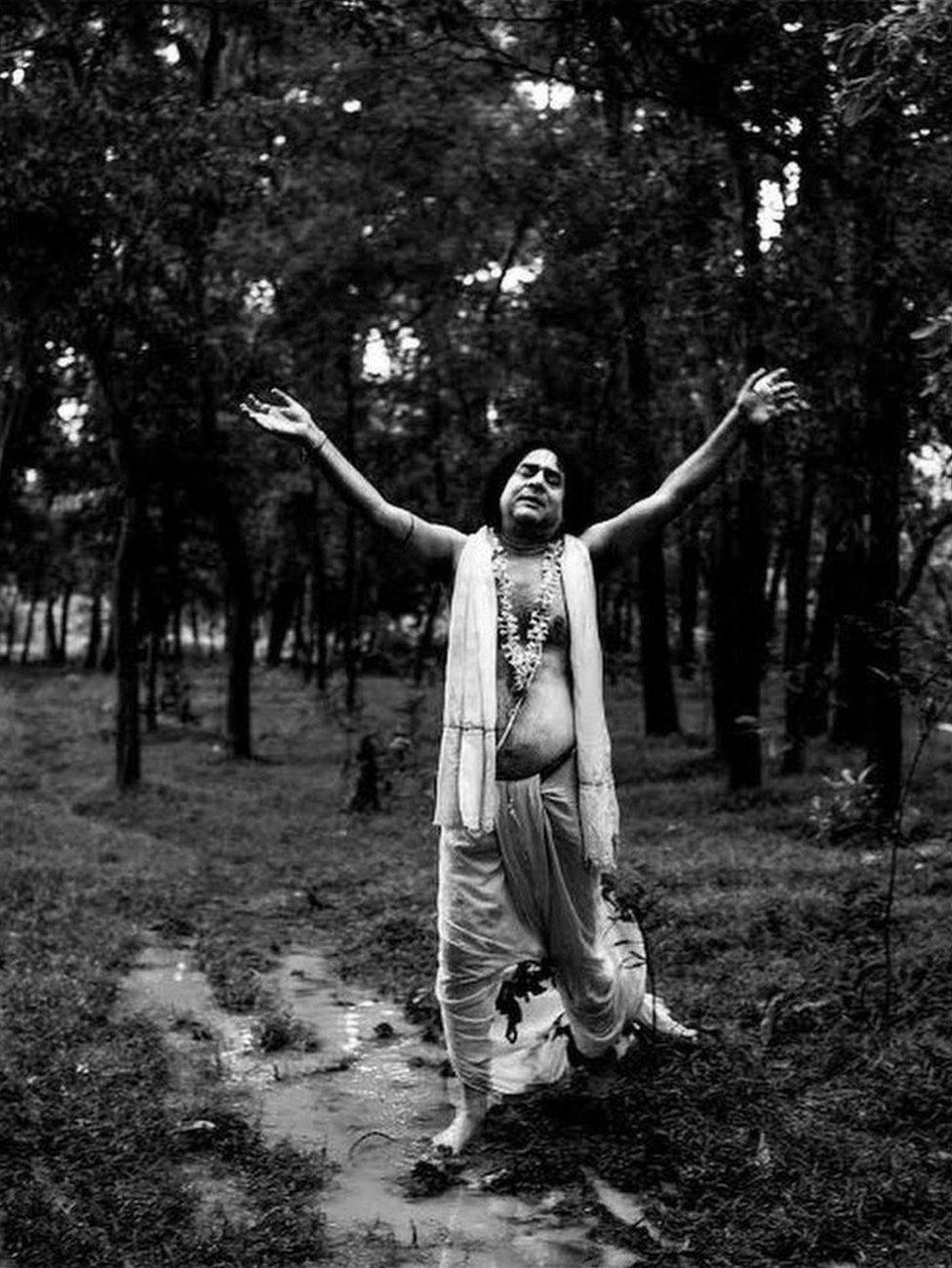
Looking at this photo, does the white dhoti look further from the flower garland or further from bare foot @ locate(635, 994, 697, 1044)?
bare foot @ locate(635, 994, 697, 1044)

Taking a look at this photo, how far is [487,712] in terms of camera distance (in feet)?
18.1

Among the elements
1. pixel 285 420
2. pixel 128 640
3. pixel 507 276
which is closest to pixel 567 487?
pixel 285 420

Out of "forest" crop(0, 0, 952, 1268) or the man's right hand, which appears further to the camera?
the man's right hand

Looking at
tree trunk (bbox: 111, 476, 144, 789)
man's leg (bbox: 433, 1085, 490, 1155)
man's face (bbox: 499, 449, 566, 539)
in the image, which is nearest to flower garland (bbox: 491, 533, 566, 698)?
man's face (bbox: 499, 449, 566, 539)

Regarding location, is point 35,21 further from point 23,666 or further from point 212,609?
point 23,666

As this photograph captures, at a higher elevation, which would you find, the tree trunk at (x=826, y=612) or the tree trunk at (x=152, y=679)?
the tree trunk at (x=826, y=612)

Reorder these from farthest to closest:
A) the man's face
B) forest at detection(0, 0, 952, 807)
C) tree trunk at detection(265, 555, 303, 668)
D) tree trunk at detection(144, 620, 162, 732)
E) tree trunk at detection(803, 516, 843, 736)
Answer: tree trunk at detection(265, 555, 303, 668) < tree trunk at detection(144, 620, 162, 732) < tree trunk at detection(803, 516, 843, 736) < forest at detection(0, 0, 952, 807) < the man's face

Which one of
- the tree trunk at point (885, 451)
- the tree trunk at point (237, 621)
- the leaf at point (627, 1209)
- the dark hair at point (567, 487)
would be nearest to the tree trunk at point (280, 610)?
the tree trunk at point (237, 621)

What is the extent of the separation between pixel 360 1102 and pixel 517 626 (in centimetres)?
217

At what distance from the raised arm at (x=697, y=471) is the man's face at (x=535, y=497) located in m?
0.23

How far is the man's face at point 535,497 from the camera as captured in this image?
5.89 m

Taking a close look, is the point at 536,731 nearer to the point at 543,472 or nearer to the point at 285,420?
the point at 543,472

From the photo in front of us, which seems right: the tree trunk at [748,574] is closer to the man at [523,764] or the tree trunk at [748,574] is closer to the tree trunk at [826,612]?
the tree trunk at [826,612]

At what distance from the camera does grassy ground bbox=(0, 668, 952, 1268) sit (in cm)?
482
